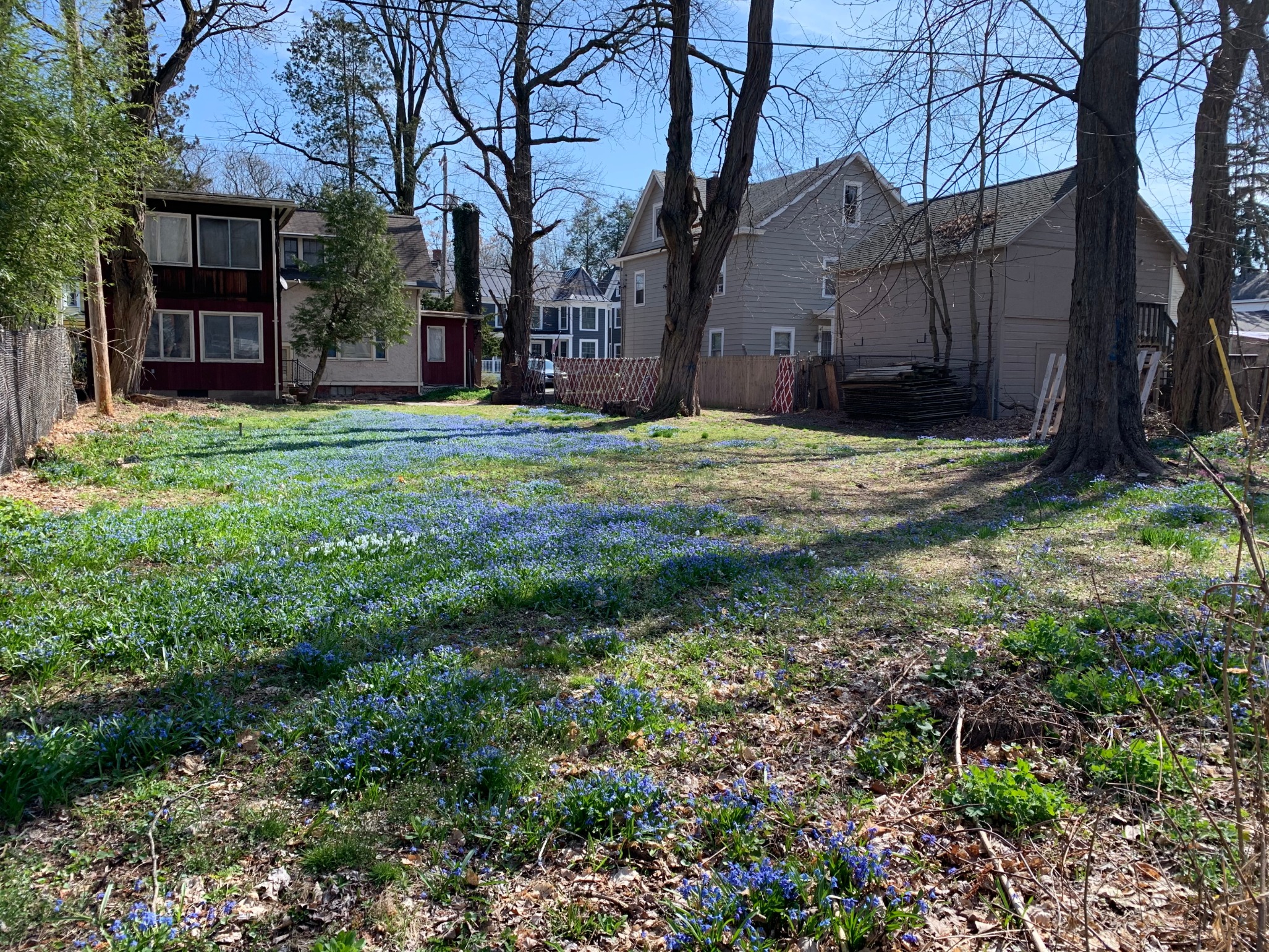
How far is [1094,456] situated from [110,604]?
10.0m

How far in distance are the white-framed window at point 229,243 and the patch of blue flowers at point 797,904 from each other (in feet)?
96.7

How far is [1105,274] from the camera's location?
973 centimetres

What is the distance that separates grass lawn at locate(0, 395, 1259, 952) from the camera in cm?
243

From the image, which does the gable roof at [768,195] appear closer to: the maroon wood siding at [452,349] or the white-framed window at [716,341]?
the white-framed window at [716,341]

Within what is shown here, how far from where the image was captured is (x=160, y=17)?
20047mm

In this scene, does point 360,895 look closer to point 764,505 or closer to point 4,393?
point 764,505

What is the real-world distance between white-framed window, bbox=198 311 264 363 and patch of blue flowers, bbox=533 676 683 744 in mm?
27791

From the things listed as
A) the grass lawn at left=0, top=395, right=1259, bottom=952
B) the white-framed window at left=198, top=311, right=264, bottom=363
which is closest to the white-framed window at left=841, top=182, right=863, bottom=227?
the white-framed window at left=198, top=311, right=264, bottom=363

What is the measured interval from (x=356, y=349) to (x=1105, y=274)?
29.6 metres

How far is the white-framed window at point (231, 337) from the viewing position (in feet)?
90.3

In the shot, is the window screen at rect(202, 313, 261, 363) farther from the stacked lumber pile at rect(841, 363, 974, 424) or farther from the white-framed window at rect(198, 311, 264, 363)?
the stacked lumber pile at rect(841, 363, 974, 424)

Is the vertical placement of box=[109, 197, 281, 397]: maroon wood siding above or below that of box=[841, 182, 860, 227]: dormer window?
below

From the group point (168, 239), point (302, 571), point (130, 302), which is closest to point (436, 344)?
point (168, 239)

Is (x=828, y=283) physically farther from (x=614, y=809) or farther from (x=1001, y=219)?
(x=614, y=809)
